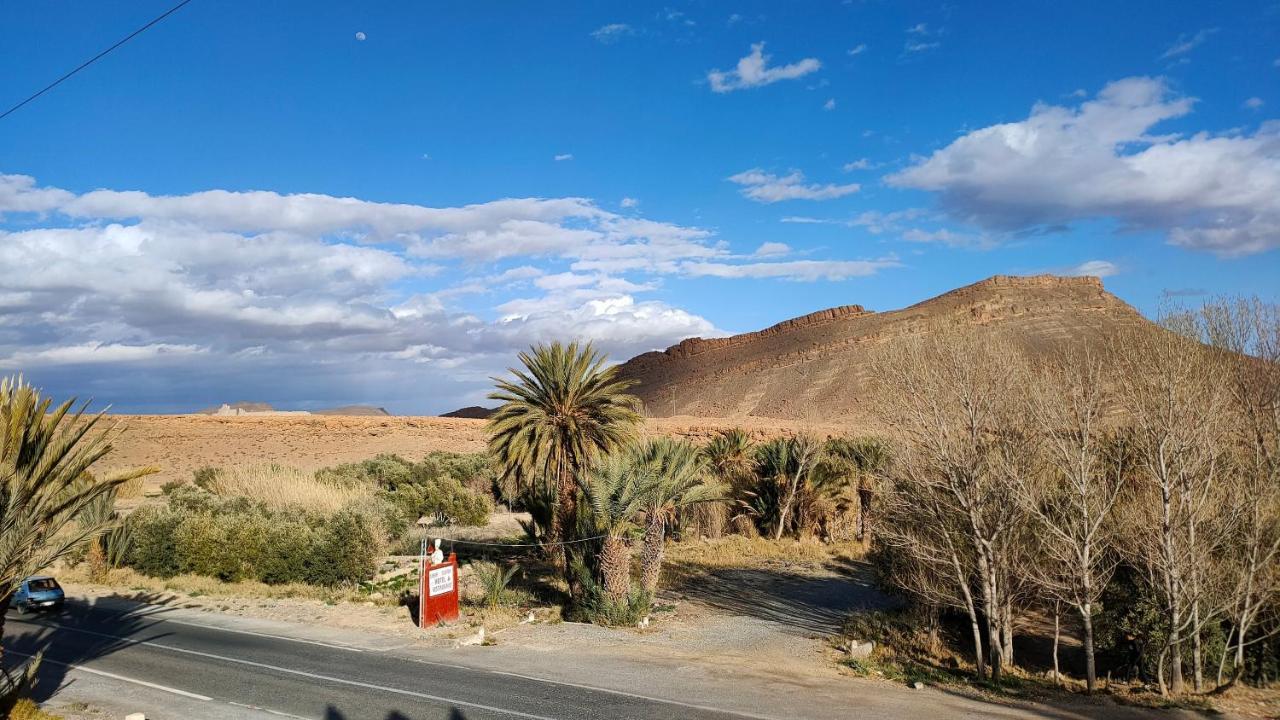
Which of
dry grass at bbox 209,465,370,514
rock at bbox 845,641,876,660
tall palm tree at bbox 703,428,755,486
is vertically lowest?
rock at bbox 845,641,876,660

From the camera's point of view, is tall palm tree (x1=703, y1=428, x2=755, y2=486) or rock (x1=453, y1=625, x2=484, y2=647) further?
tall palm tree (x1=703, y1=428, x2=755, y2=486)

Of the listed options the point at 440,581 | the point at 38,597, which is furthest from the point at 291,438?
the point at 440,581

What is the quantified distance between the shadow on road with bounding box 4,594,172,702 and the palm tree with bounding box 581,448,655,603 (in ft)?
31.7

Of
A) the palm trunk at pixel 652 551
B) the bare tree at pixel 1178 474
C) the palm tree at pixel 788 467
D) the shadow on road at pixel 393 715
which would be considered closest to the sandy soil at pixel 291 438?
the palm tree at pixel 788 467

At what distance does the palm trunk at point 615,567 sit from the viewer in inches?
755

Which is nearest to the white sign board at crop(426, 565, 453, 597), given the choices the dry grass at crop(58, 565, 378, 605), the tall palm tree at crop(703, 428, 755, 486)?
the dry grass at crop(58, 565, 378, 605)

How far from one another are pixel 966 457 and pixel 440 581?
1190 centimetres

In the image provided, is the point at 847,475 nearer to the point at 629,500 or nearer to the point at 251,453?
the point at 629,500

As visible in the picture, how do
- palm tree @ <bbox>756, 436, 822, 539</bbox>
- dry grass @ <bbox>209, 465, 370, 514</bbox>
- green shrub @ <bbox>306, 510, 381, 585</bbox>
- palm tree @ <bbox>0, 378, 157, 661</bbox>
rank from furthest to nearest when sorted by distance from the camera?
palm tree @ <bbox>756, 436, 822, 539</bbox> < dry grass @ <bbox>209, 465, 370, 514</bbox> < green shrub @ <bbox>306, 510, 381, 585</bbox> < palm tree @ <bbox>0, 378, 157, 661</bbox>

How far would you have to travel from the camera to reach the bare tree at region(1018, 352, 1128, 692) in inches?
555

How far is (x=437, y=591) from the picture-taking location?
1872cm

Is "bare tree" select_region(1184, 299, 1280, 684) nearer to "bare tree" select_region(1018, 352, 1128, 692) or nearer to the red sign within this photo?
"bare tree" select_region(1018, 352, 1128, 692)

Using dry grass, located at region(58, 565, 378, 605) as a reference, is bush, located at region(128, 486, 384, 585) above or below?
above

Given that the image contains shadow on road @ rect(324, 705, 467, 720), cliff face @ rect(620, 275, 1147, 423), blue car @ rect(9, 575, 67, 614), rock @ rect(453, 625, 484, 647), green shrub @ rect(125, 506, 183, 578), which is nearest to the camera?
shadow on road @ rect(324, 705, 467, 720)
